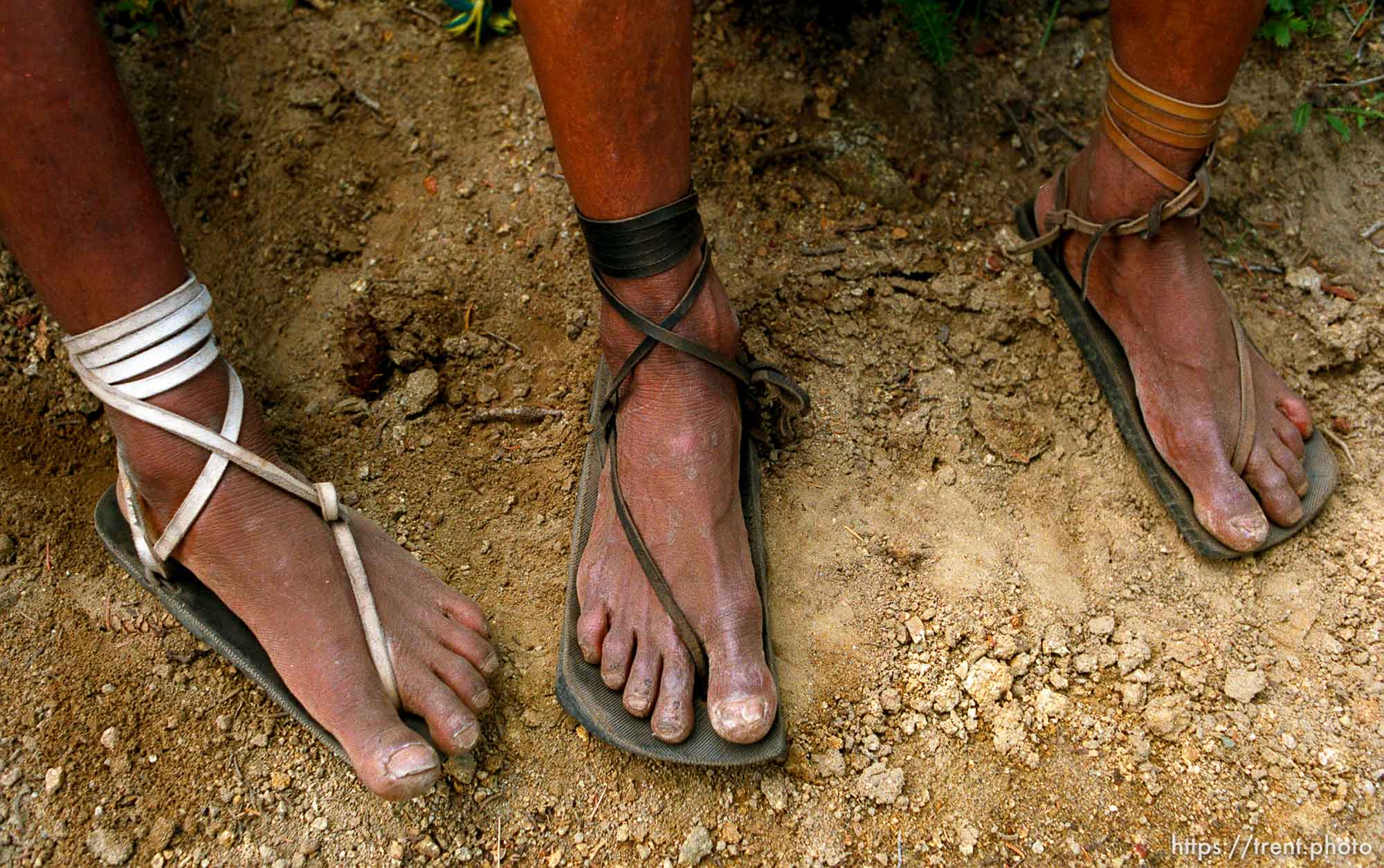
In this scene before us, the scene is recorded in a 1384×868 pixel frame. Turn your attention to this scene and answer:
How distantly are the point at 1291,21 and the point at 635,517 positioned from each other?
2117 mm

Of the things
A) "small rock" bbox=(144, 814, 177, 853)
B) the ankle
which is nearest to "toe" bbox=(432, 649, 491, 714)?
"small rock" bbox=(144, 814, 177, 853)

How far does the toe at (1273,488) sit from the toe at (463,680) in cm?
153

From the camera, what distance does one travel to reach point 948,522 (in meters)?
1.85

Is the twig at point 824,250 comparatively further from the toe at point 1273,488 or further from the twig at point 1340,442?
the twig at point 1340,442

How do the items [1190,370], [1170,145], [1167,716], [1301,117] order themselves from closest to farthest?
[1167,716], [1170,145], [1190,370], [1301,117]

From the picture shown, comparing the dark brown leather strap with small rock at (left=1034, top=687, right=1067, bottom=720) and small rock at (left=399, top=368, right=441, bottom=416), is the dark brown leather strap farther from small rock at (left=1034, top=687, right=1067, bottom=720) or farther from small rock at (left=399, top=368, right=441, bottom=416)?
small rock at (left=1034, top=687, right=1067, bottom=720)

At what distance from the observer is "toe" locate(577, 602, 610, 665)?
161cm

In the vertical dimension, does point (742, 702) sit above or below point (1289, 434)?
above

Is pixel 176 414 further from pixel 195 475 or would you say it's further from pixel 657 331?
pixel 657 331

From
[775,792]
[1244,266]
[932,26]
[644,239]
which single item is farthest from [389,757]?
[1244,266]

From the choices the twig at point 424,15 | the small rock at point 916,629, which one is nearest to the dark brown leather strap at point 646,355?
the small rock at point 916,629

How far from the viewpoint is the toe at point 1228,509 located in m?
1.77

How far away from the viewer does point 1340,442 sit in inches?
77.3

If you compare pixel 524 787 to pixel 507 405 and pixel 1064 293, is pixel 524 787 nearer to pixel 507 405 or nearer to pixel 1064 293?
pixel 507 405
